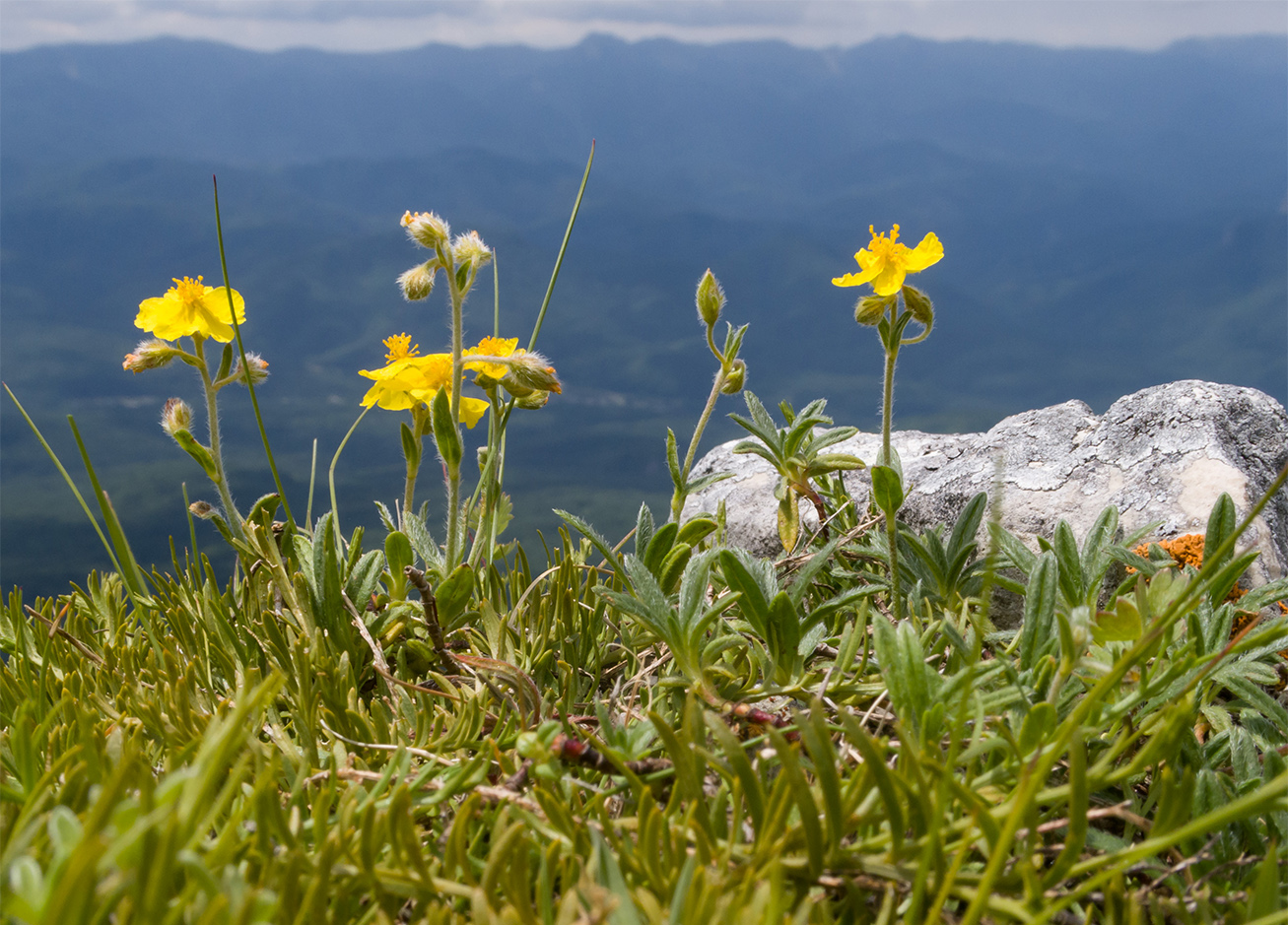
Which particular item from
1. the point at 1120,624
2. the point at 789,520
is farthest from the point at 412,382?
the point at 1120,624

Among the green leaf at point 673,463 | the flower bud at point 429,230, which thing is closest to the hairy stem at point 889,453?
the green leaf at point 673,463

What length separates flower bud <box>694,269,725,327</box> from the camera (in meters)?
2.28

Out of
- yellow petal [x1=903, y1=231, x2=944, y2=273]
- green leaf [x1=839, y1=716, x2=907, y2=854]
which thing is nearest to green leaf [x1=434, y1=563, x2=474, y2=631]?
green leaf [x1=839, y1=716, x2=907, y2=854]

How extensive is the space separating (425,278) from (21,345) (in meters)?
152

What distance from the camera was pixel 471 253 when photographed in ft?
6.92

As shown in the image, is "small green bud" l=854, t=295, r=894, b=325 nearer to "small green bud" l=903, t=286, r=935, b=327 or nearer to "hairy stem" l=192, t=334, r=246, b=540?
"small green bud" l=903, t=286, r=935, b=327

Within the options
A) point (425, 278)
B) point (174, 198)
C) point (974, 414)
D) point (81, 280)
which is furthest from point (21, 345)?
point (425, 278)

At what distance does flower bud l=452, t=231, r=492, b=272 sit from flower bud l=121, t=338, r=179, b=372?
2.23 feet

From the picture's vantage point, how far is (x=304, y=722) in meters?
1.51

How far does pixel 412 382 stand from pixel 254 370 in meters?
0.36

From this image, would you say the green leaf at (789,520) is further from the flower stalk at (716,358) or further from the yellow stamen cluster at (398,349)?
the yellow stamen cluster at (398,349)

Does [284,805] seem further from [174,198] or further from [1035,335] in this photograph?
[174,198]

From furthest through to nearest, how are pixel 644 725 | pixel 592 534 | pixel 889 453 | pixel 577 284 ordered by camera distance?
pixel 577 284, pixel 889 453, pixel 592 534, pixel 644 725

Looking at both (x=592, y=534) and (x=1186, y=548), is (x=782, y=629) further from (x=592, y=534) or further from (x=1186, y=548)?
(x=1186, y=548)
